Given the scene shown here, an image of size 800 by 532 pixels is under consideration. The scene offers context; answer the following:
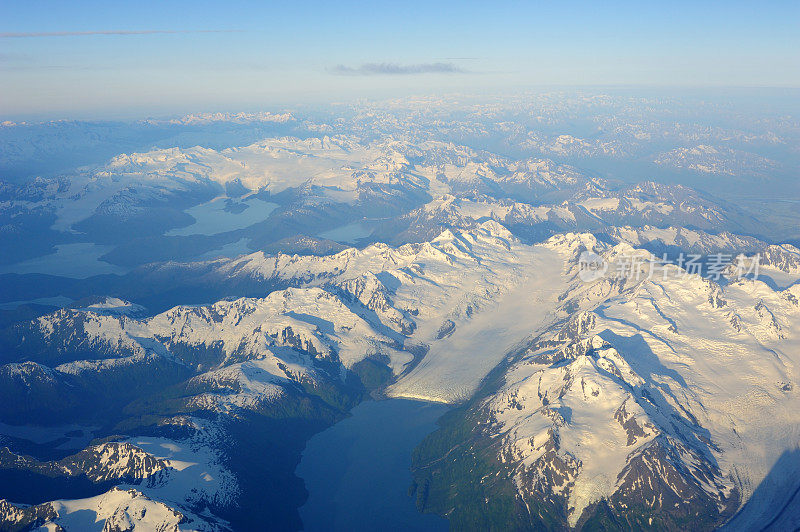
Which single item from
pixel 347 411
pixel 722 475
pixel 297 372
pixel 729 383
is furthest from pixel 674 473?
pixel 297 372

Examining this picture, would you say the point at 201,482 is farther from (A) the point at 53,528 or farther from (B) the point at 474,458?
(B) the point at 474,458

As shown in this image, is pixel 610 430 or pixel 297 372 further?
pixel 297 372

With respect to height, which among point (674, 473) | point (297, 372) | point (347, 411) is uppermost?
point (674, 473)

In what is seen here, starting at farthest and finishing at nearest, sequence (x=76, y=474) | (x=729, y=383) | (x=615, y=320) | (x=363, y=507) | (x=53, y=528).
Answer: (x=615, y=320) → (x=729, y=383) → (x=363, y=507) → (x=76, y=474) → (x=53, y=528)

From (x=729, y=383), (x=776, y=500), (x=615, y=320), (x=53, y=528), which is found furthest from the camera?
(x=615, y=320)

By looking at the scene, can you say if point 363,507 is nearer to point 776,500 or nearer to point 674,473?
point 674,473

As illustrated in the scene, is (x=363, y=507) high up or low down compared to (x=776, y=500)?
down

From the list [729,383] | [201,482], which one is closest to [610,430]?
[729,383]
